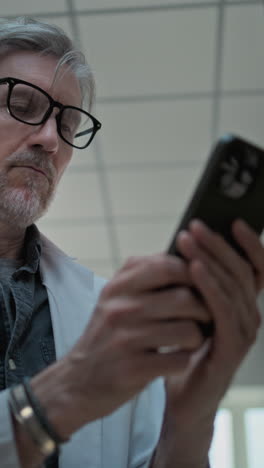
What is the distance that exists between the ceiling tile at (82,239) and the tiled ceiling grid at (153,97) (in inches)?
0.9

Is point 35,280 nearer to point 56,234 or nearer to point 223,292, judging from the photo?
point 223,292

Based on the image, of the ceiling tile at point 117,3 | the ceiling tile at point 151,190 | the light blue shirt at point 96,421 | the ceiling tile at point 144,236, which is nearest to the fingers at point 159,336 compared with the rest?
the light blue shirt at point 96,421

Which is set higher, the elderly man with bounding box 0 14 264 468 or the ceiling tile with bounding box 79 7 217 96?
the ceiling tile with bounding box 79 7 217 96

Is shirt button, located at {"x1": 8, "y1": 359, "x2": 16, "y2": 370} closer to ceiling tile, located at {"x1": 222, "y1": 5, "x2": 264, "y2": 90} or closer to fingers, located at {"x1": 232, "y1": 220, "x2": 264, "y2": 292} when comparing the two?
fingers, located at {"x1": 232, "y1": 220, "x2": 264, "y2": 292}

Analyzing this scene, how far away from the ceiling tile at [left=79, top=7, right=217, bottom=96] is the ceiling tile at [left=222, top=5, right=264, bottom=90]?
7 cm

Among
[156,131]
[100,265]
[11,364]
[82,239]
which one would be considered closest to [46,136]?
[11,364]

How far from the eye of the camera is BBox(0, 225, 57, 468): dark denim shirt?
798 millimetres

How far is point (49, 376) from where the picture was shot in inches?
21.1

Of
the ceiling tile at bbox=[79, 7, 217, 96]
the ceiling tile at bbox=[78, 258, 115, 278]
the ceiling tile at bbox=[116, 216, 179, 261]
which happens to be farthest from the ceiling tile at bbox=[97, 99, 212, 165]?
the ceiling tile at bbox=[78, 258, 115, 278]

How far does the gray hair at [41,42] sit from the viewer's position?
1093 millimetres

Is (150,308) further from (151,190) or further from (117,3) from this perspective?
(151,190)

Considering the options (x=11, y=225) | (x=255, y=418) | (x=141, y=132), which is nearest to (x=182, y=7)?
(x=141, y=132)

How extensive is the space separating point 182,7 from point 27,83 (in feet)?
4.62

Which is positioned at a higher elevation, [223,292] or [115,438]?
[223,292]
